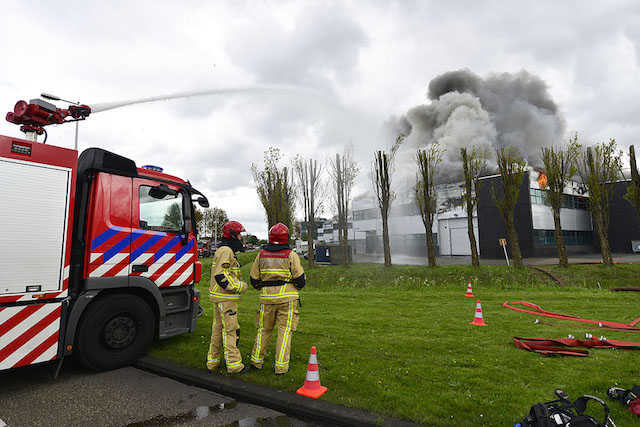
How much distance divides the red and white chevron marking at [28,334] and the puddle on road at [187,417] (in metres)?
1.89

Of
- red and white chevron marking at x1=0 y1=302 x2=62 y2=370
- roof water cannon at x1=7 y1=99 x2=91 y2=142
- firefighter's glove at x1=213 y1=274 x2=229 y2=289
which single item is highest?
roof water cannon at x1=7 y1=99 x2=91 y2=142

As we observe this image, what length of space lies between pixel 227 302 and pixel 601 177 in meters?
22.0

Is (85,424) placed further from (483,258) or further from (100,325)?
(483,258)

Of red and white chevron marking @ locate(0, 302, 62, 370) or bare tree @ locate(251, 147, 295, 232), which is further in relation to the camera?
bare tree @ locate(251, 147, 295, 232)

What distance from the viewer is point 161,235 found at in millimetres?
5801

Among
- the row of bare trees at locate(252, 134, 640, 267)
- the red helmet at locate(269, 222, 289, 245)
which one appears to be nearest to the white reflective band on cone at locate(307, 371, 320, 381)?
the red helmet at locate(269, 222, 289, 245)

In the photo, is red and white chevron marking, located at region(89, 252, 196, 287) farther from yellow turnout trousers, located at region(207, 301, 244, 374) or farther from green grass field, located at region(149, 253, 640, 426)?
yellow turnout trousers, located at region(207, 301, 244, 374)

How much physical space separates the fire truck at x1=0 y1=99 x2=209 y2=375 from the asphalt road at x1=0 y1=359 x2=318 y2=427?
1.33 ft

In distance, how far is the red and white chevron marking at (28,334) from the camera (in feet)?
13.9

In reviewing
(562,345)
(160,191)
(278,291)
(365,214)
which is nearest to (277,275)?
(278,291)

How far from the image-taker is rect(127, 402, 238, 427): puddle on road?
11.9ft

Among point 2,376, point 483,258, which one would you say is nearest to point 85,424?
point 2,376

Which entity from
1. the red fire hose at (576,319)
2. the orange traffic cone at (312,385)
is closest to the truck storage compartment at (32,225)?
the orange traffic cone at (312,385)

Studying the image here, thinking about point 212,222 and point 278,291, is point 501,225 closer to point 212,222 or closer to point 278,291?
point 278,291
